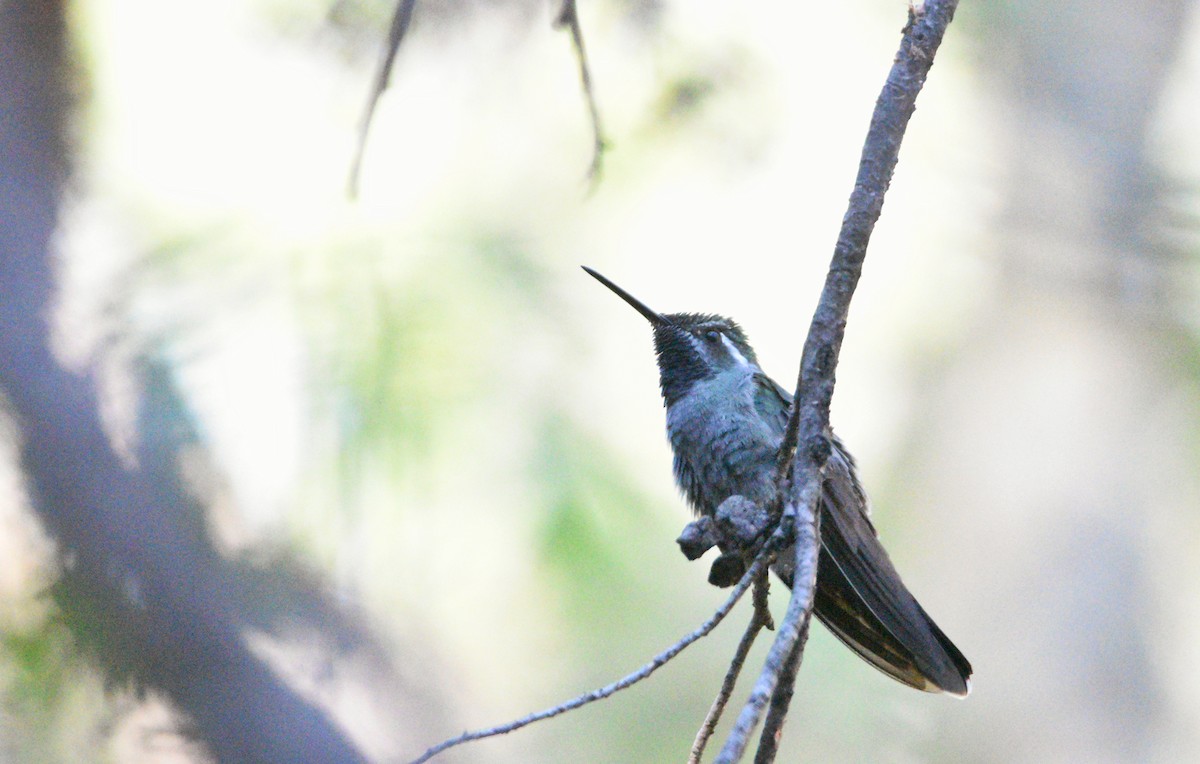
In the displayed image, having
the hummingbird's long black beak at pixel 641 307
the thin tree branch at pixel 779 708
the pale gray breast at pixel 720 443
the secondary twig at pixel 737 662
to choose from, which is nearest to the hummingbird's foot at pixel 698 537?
the secondary twig at pixel 737 662

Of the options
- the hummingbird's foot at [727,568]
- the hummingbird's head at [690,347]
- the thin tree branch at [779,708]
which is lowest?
the thin tree branch at [779,708]

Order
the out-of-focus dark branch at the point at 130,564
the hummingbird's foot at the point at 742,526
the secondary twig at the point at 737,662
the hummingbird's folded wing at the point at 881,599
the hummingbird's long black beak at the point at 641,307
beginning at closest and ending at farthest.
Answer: the secondary twig at the point at 737,662
the hummingbird's foot at the point at 742,526
the hummingbird's folded wing at the point at 881,599
the out-of-focus dark branch at the point at 130,564
the hummingbird's long black beak at the point at 641,307

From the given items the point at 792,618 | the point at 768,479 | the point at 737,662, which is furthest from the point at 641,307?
the point at 792,618

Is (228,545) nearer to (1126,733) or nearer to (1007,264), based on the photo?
(1007,264)

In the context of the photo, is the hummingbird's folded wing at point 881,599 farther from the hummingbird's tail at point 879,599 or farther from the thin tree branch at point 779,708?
the thin tree branch at point 779,708

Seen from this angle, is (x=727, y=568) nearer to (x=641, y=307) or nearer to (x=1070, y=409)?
(x=641, y=307)

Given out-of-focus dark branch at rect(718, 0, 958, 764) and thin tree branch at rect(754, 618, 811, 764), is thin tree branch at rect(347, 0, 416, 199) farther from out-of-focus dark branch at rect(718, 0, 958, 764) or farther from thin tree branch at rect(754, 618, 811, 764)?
thin tree branch at rect(754, 618, 811, 764)

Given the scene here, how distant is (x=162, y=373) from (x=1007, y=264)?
16.0 ft

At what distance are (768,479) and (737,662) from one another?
1221 millimetres

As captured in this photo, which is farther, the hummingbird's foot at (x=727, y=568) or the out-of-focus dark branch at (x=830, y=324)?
the hummingbird's foot at (x=727, y=568)

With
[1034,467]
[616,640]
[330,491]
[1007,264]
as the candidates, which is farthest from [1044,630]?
[330,491]

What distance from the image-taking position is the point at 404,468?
3670 millimetres

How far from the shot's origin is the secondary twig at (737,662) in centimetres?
175

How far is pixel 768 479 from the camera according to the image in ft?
9.62
